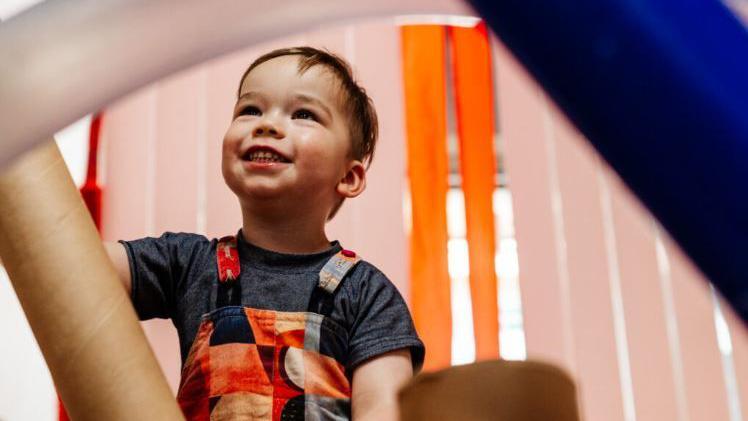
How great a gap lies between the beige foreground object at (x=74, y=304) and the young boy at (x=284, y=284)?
315 mm

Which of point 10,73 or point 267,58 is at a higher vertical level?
point 267,58

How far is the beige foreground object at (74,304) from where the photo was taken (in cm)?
36

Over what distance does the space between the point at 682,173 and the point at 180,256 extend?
0.63 metres

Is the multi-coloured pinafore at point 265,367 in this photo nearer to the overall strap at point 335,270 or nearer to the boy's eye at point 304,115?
the overall strap at point 335,270

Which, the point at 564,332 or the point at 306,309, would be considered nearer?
the point at 306,309

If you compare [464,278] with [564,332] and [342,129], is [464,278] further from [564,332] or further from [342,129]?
[342,129]

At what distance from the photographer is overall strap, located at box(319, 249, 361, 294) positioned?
2.52 ft

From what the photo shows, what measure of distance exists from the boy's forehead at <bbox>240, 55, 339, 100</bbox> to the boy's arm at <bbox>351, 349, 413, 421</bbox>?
0.25 metres

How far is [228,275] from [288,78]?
18cm

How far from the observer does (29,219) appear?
0.38 meters

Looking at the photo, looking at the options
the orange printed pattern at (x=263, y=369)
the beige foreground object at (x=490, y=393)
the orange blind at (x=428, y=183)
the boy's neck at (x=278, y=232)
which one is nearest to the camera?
the beige foreground object at (x=490, y=393)

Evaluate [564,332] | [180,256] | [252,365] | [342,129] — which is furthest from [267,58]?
[564,332]

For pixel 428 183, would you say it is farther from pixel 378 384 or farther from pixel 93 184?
pixel 378 384

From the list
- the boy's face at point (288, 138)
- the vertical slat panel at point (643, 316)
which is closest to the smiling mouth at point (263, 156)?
the boy's face at point (288, 138)
